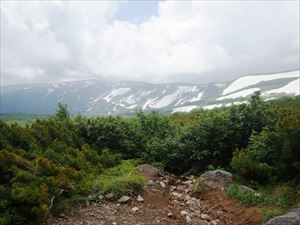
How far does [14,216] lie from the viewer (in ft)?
26.8

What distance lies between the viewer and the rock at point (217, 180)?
40.4ft

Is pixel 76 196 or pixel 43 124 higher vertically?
pixel 43 124

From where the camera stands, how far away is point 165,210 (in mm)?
10414

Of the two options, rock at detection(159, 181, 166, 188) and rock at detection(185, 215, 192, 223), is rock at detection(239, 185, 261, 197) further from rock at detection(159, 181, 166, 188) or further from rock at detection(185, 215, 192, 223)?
rock at detection(159, 181, 166, 188)

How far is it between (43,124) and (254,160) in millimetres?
7844

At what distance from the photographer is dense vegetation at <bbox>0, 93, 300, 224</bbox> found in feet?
30.3

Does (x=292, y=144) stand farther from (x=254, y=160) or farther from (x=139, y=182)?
(x=139, y=182)

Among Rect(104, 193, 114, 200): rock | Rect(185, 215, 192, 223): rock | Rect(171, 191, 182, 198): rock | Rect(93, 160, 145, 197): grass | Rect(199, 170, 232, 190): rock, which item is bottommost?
Rect(185, 215, 192, 223): rock

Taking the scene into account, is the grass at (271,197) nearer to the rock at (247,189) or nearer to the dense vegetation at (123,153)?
the rock at (247,189)

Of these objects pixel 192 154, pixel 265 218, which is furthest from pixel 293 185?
pixel 192 154

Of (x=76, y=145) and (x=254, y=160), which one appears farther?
(x=76, y=145)

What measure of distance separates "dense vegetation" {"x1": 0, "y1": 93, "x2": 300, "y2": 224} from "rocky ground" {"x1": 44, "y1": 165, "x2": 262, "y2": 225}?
451 mm

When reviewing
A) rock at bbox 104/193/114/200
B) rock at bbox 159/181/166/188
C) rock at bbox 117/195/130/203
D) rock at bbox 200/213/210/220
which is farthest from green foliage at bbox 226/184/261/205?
rock at bbox 104/193/114/200

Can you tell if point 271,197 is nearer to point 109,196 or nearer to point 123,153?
point 109,196
